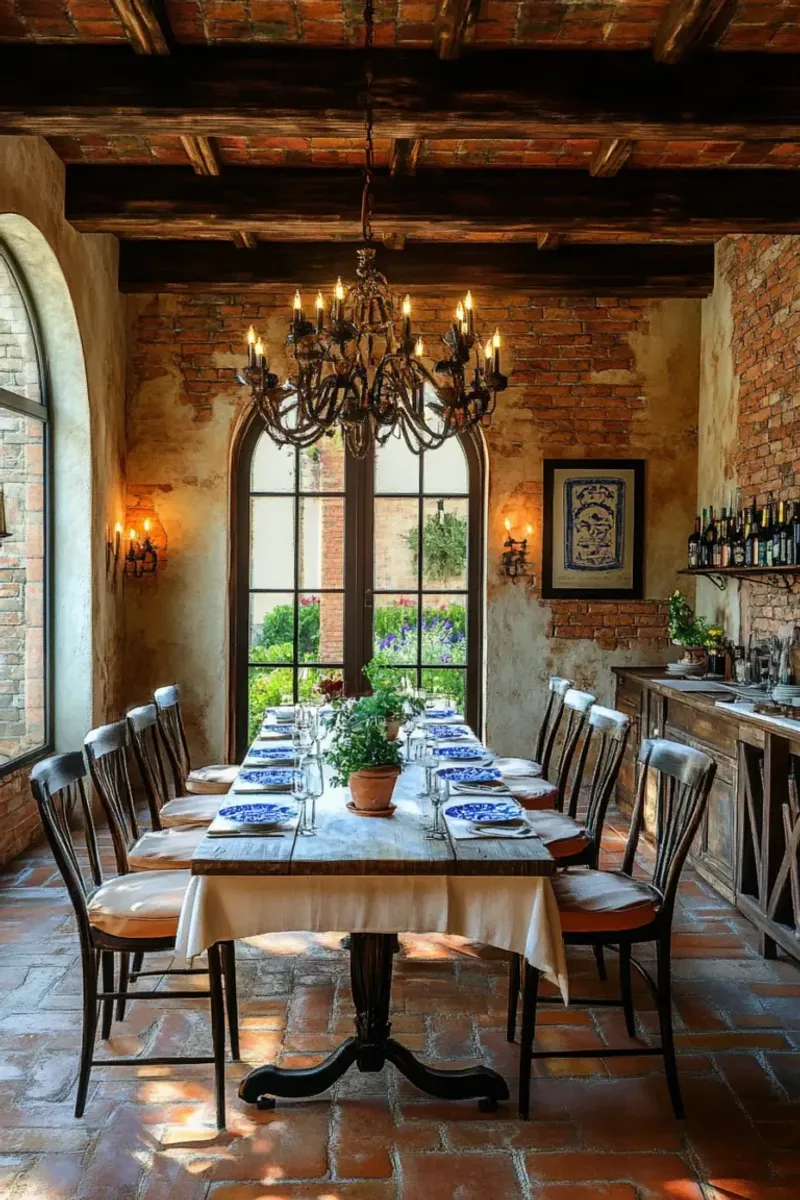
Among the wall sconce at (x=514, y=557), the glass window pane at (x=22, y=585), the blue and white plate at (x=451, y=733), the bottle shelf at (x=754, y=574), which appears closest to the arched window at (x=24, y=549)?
the glass window pane at (x=22, y=585)

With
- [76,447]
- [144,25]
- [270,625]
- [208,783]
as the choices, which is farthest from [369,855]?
[270,625]

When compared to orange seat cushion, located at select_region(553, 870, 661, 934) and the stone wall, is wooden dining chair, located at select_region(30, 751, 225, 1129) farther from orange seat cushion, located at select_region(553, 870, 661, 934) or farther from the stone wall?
the stone wall

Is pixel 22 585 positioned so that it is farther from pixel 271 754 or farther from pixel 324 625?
pixel 271 754

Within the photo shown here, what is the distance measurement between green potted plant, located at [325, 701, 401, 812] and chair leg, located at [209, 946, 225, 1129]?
63 centimetres

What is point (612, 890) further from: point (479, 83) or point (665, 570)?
point (665, 570)

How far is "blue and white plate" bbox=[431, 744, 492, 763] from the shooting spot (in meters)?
3.92

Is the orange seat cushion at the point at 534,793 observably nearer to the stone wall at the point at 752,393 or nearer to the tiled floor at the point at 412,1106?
the tiled floor at the point at 412,1106

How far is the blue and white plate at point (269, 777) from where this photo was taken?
343 centimetres

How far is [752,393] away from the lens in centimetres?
582

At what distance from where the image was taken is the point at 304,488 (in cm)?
695

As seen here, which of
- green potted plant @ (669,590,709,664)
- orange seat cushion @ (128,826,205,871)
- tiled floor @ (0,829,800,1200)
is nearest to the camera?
tiled floor @ (0,829,800,1200)

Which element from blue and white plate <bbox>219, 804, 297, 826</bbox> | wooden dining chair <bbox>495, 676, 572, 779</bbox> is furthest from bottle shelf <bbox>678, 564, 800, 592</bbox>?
blue and white plate <bbox>219, 804, 297, 826</bbox>

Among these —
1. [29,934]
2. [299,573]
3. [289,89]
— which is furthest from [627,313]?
[29,934]

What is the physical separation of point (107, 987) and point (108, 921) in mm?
400
